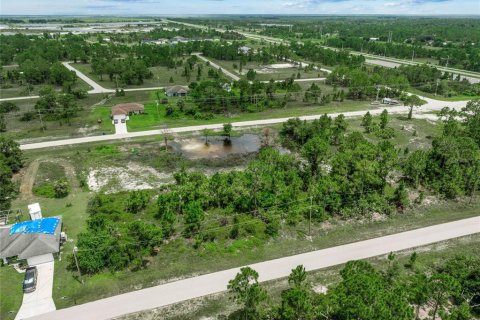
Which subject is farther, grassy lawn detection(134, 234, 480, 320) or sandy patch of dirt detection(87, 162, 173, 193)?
sandy patch of dirt detection(87, 162, 173, 193)

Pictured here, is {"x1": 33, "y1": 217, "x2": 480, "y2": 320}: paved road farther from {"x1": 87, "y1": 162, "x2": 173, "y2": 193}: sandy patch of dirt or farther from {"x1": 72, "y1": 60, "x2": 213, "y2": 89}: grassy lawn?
{"x1": 72, "y1": 60, "x2": 213, "y2": 89}: grassy lawn

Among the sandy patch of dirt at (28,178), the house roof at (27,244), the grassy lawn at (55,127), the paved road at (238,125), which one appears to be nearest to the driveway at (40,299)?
the house roof at (27,244)

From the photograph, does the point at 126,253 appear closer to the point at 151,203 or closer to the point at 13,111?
the point at 151,203

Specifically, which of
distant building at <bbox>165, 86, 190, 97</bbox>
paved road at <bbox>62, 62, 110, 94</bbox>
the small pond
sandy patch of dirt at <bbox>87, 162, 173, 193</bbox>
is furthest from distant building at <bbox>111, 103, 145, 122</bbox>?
paved road at <bbox>62, 62, 110, 94</bbox>

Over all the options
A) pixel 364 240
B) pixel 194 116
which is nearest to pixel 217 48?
pixel 194 116

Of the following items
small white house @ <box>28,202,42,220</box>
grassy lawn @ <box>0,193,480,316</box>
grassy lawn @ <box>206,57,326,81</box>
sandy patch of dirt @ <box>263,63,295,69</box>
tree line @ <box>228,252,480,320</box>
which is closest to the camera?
tree line @ <box>228,252,480,320</box>

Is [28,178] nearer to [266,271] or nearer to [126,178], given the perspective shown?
[126,178]
